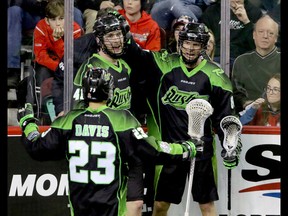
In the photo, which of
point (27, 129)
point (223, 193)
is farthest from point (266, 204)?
point (27, 129)

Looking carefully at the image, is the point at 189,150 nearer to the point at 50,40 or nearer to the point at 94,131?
the point at 94,131

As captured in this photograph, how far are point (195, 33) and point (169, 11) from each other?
1.34 ft

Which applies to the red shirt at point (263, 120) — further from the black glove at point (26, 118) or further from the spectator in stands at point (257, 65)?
the black glove at point (26, 118)

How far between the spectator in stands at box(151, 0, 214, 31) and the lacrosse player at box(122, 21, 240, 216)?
0.26 m

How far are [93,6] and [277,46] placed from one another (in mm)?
1475

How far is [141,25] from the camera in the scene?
7.41m

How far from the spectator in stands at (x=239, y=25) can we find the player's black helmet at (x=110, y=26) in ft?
2.83

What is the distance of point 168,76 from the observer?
7277 mm

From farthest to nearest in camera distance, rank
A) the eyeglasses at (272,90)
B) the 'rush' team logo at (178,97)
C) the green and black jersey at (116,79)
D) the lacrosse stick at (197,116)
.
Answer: the eyeglasses at (272,90) < the 'rush' team logo at (178,97) < the green and black jersey at (116,79) < the lacrosse stick at (197,116)

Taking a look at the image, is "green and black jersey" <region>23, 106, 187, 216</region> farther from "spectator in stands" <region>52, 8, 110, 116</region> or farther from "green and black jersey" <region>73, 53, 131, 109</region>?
"spectator in stands" <region>52, 8, 110, 116</region>

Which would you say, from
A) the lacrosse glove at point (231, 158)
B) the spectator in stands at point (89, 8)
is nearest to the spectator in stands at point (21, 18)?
the spectator in stands at point (89, 8)

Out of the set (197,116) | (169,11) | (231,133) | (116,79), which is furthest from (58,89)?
(231,133)

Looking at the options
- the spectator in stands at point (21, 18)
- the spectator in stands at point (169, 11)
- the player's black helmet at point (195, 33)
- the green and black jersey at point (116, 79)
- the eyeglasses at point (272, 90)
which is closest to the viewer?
the green and black jersey at point (116, 79)

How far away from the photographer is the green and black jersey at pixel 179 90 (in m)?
7.23
